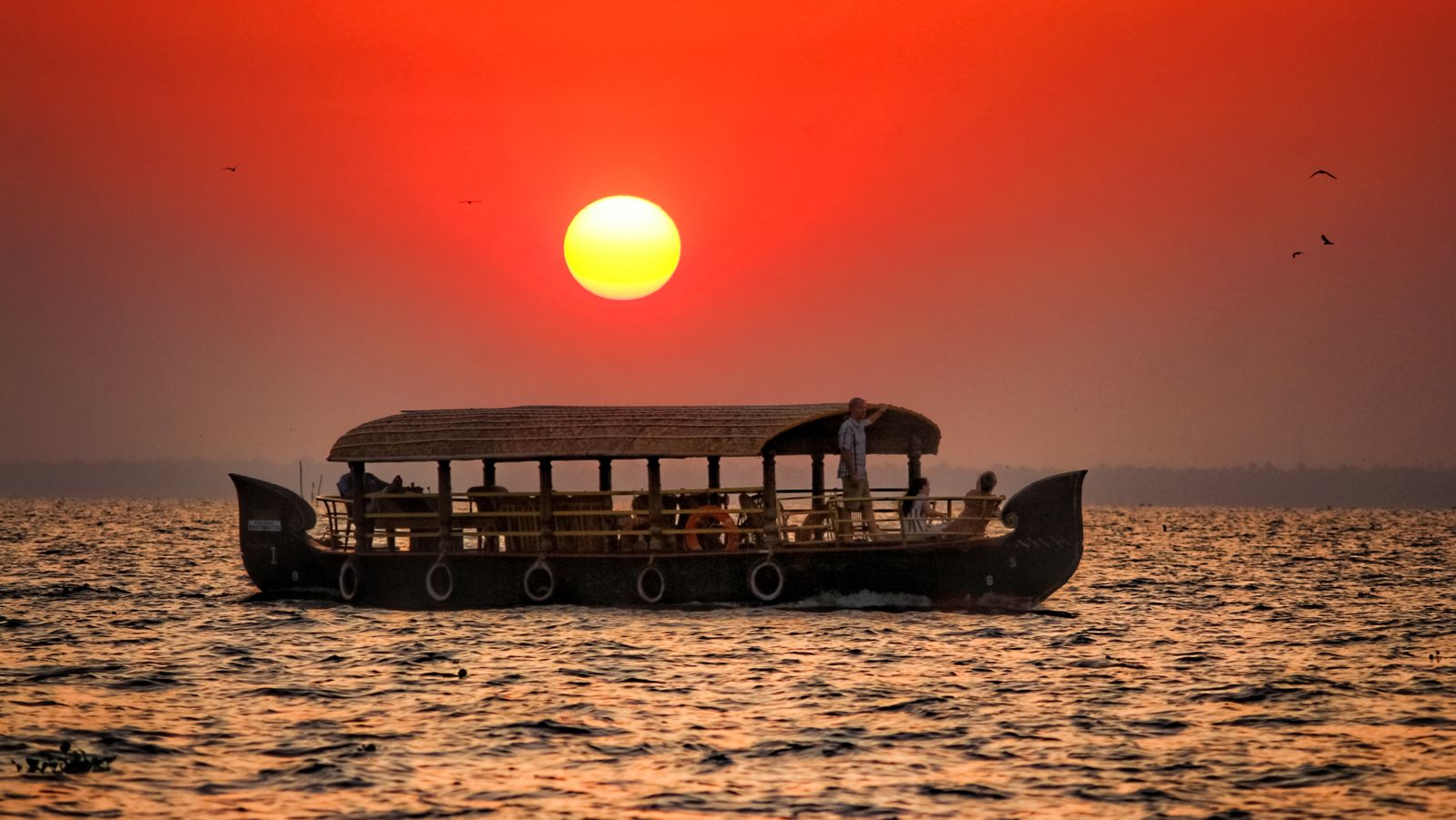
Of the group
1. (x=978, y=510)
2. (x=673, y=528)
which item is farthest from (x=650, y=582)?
(x=978, y=510)

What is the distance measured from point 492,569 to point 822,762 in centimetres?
1390

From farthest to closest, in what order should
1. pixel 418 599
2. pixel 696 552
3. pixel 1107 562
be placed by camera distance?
pixel 1107 562 < pixel 418 599 < pixel 696 552

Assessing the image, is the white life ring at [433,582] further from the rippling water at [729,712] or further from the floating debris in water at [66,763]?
the floating debris in water at [66,763]

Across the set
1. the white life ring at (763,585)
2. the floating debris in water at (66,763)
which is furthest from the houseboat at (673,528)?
the floating debris in water at (66,763)

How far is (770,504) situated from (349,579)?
872 centimetres

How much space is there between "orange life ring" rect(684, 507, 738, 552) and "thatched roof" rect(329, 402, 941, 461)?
141 centimetres

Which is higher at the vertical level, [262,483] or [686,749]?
[262,483]

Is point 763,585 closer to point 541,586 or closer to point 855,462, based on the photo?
point 855,462

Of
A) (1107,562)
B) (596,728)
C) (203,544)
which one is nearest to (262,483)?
(596,728)

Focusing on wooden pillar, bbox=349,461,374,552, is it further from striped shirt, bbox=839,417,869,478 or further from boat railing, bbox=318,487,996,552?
striped shirt, bbox=839,417,869,478

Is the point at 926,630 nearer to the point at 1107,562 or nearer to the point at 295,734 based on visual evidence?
the point at 295,734

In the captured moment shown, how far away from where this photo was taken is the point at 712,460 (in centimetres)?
3086

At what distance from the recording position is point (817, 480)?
3084cm

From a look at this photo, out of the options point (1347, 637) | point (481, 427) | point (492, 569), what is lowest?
point (1347, 637)
